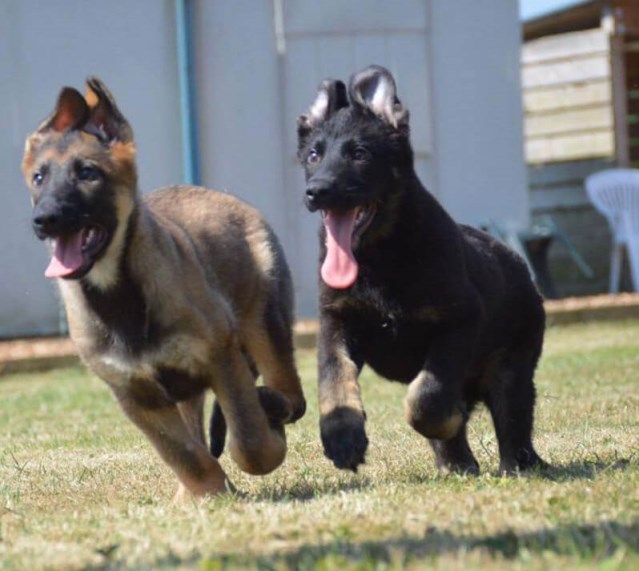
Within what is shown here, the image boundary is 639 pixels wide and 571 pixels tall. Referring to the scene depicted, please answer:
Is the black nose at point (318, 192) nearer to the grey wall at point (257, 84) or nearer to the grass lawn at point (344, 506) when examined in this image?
the grass lawn at point (344, 506)

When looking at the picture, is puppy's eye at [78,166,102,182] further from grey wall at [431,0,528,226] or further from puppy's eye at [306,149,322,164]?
grey wall at [431,0,528,226]

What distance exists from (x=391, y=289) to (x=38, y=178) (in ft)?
4.78

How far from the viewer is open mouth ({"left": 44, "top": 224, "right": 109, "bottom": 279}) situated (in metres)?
5.79

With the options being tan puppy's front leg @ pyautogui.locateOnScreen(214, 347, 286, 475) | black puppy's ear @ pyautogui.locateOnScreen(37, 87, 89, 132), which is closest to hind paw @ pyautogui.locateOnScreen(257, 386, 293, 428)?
tan puppy's front leg @ pyautogui.locateOnScreen(214, 347, 286, 475)

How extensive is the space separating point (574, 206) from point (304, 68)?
231 inches

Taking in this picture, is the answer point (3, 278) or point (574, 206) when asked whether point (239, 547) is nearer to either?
point (3, 278)

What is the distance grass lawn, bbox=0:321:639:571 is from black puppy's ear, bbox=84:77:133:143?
1480mm

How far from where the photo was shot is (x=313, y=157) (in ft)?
21.3

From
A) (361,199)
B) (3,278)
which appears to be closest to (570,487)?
(361,199)

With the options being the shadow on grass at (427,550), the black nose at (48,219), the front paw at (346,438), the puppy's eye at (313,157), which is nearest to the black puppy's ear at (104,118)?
the black nose at (48,219)

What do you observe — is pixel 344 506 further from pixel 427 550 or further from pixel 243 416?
pixel 427 550

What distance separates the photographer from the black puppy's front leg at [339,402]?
5.82m

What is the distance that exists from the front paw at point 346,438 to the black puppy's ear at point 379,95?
1.31 m

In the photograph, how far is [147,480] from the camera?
689 centimetres
